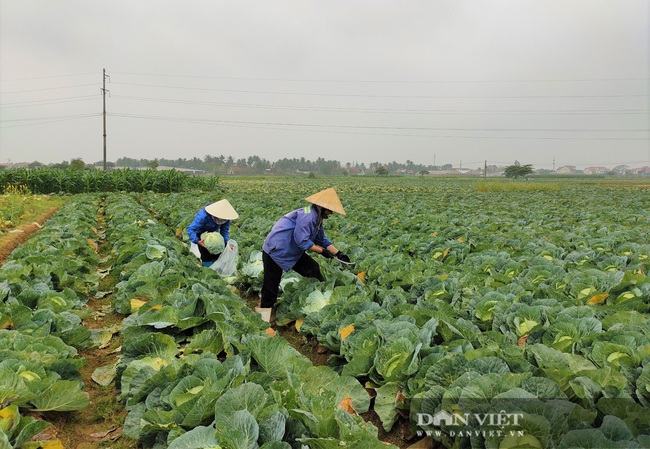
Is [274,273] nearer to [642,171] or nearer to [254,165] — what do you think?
[254,165]

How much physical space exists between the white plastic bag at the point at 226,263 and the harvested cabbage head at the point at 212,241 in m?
0.21

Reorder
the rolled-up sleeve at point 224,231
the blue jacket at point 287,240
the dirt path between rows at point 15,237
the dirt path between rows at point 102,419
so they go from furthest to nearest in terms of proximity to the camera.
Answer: the dirt path between rows at point 15,237 → the rolled-up sleeve at point 224,231 → the blue jacket at point 287,240 → the dirt path between rows at point 102,419

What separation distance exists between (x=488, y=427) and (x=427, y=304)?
2.09 m

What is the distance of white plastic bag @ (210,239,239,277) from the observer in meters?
6.51

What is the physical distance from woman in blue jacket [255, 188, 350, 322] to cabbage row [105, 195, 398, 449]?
1097 millimetres

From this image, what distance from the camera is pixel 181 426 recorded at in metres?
2.44

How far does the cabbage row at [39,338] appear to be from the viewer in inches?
101

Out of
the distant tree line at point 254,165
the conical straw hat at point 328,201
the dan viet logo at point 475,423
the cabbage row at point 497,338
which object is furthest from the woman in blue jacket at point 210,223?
the distant tree line at point 254,165

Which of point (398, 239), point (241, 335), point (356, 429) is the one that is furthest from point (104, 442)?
point (398, 239)

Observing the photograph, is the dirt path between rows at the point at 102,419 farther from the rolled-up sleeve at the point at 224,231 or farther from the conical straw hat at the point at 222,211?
the rolled-up sleeve at the point at 224,231

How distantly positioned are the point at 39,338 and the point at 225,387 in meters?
1.83

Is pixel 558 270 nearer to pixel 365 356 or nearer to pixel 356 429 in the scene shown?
pixel 365 356

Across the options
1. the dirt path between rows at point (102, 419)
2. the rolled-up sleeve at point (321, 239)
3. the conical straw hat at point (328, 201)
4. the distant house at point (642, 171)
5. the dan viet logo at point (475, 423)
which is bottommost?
the dirt path between rows at point (102, 419)

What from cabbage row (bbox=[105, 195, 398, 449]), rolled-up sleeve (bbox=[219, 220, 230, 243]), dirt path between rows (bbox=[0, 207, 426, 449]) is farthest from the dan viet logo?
rolled-up sleeve (bbox=[219, 220, 230, 243])
